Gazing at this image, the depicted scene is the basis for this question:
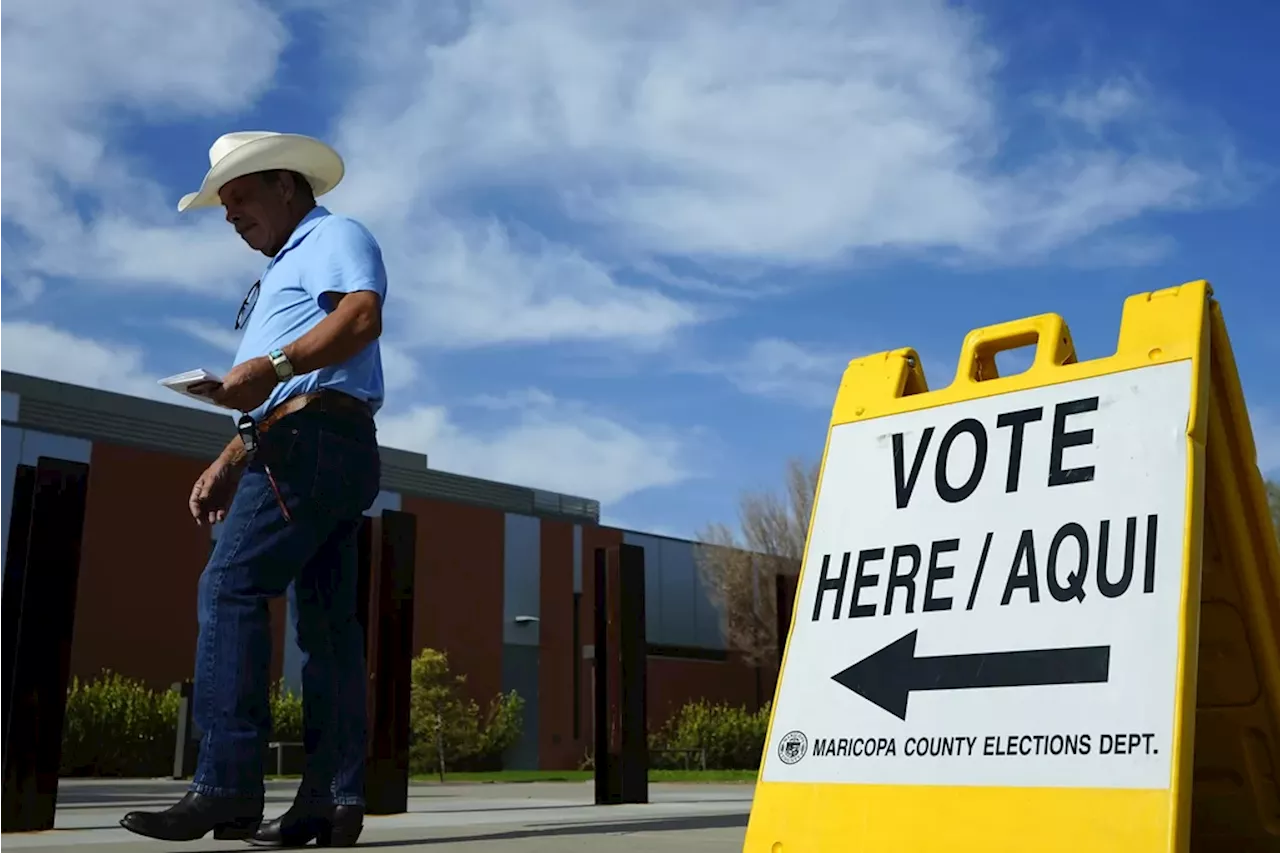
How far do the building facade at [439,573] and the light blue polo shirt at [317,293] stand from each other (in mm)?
20288

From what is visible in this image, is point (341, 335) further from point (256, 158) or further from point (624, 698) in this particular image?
point (624, 698)

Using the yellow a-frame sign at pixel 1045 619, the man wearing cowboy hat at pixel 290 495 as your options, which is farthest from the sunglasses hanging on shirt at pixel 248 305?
the yellow a-frame sign at pixel 1045 619

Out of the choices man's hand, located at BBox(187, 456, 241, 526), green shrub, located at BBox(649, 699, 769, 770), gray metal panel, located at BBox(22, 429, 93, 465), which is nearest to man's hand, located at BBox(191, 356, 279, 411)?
man's hand, located at BBox(187, 456, 241, 526)

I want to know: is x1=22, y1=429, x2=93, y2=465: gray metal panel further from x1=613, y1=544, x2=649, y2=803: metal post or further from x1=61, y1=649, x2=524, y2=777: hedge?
x1=613, y1=544, x2=649, y2=803: metal post

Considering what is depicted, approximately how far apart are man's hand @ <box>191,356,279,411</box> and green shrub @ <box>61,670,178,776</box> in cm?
2130

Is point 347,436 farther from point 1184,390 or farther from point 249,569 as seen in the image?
point 1184,390

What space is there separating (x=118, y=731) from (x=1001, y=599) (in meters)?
23.6

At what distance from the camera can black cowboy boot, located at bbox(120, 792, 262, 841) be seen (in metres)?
3.35

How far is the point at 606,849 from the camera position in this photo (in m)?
3.62

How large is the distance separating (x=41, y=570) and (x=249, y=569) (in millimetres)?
1705

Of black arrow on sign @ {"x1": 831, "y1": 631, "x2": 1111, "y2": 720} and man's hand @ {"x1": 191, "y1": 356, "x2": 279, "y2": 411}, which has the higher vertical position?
man's hand @ {"x1": 191, "y1": 356, "x2": 279, "y2": 411}

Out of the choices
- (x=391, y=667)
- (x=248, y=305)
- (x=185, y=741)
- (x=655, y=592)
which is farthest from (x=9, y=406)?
(x=248, y=305)

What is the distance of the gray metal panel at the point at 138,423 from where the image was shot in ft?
94.8

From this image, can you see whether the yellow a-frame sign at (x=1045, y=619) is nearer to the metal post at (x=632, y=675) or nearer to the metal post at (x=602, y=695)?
the metal post at (x=632, y=675)
